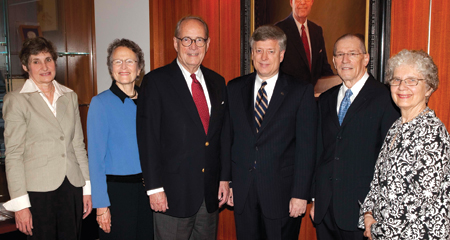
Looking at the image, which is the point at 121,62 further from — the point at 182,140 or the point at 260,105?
the point at 260,105

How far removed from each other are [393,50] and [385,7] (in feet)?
1.12

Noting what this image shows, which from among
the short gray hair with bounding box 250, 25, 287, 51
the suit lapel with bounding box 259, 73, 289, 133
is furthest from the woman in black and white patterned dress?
the short gray hair with bounding box 250, 25, 287, 51

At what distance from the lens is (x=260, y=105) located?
2.40 meters

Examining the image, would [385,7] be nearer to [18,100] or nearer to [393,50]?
[393,50]

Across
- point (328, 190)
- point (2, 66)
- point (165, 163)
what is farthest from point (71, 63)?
point (328, 190)

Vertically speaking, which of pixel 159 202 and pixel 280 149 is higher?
pixel 280 149

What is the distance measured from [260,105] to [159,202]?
964 mm

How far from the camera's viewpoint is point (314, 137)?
2.33 meters

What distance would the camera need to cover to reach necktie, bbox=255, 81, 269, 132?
238 cm

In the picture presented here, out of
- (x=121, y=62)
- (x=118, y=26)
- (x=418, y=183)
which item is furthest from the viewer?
(x=118, y=26)

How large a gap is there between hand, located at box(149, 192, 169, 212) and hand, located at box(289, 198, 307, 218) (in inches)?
34.1

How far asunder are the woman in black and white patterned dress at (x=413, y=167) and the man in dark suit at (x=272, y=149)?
0.54 metres

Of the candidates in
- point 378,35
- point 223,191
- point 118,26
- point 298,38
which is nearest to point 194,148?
point 223,191

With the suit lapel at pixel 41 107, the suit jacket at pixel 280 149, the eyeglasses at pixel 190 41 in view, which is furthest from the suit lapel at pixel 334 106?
the suit lapel at pixel 41 107
